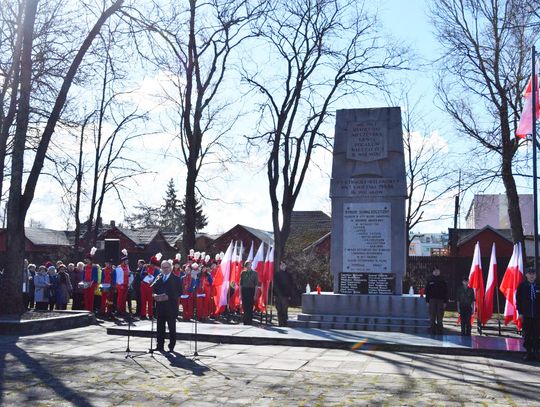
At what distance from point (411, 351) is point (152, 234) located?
58721 millimetres

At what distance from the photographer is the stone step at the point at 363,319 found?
16688mm

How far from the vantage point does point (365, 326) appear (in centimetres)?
1672

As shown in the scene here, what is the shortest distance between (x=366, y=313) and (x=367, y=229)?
2327mm

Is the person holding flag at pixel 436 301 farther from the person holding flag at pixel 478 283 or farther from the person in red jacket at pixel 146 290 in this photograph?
the person in red jacket at pixel 146 290

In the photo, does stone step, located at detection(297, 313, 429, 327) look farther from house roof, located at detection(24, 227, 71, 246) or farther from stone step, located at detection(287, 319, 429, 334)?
house roof, located at detection(24, 227, 71, 246)

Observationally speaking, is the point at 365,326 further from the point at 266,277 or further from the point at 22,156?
the point at 22,156

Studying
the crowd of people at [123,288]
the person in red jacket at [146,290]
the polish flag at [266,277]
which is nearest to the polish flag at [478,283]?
the crowd of people at [123,288]

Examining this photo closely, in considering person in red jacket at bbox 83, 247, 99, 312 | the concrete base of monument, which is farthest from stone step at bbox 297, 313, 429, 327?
person in red jacket at bbox 83, 247, 99, 312

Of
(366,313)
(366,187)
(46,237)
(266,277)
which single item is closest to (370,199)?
(366,187)

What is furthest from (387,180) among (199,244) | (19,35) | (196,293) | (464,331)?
(199,244)

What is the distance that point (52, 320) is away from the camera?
16203 millimetres

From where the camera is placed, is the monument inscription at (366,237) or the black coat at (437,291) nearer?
the black coat at (437,291)

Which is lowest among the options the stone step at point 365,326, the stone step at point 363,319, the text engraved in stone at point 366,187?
the stone step at point 365,326

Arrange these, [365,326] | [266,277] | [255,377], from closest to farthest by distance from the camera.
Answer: [255,377], [365,326], [266,277]
